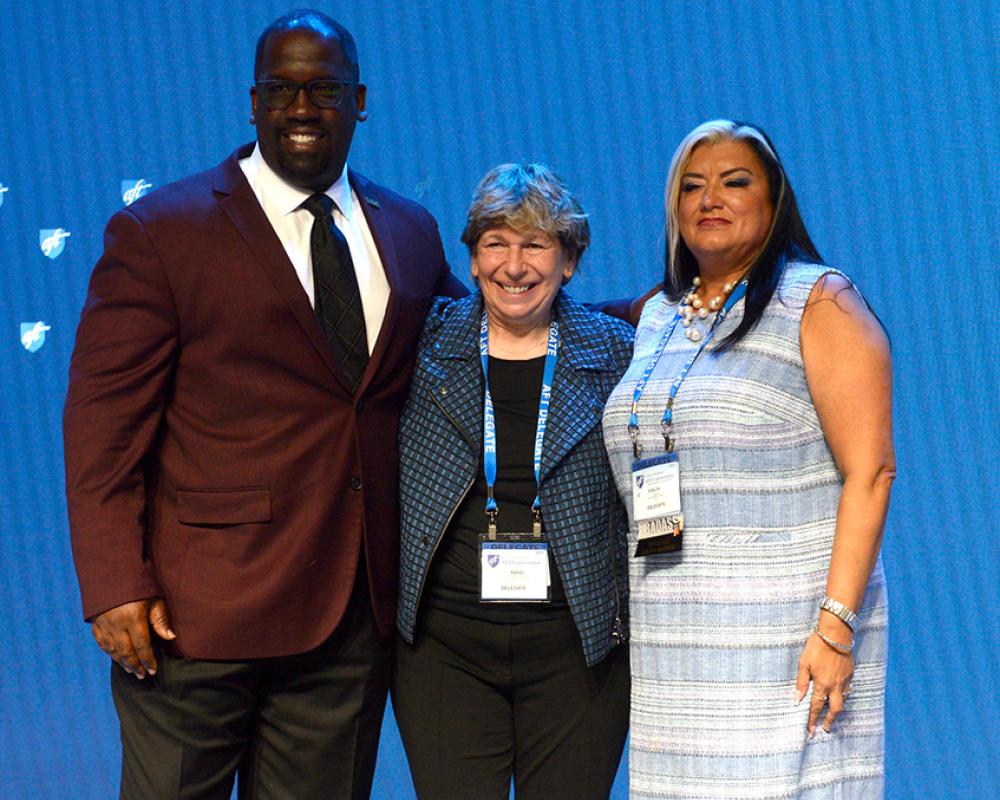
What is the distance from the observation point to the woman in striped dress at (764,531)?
2002 mm

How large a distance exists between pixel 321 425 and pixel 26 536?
1548 mm

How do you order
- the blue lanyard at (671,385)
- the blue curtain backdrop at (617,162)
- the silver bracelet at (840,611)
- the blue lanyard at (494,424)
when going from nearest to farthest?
1. the silver bracelet at (840,611)
2. the blue lanyard at (671,385)
3. the blue lanyard at (494,424)
4. the blue curtain backdrop at (617,162)

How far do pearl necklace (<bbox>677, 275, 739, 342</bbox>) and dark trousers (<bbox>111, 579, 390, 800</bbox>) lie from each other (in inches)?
29.1

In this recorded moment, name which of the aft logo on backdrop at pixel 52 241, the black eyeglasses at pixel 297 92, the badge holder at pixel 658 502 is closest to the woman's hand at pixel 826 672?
the badge holder at pixel 658 502

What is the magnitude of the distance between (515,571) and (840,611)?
0.54 meters

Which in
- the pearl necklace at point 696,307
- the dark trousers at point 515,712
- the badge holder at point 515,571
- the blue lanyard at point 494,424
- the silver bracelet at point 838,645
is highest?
the pearl necklace at point 696,307

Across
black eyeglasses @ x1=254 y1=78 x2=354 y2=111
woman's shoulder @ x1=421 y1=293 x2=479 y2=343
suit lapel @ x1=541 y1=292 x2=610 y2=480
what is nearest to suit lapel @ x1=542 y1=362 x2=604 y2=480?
suit lapel @ x1=541 y1=292 x2=610 y2=480

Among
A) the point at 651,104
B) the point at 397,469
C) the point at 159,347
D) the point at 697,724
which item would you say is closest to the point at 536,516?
the point at 397,469

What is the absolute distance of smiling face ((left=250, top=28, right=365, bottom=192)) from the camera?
7.30 ft

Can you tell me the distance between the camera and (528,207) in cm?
228

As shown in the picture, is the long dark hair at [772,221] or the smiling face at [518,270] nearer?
the long dark hair at [772,221]

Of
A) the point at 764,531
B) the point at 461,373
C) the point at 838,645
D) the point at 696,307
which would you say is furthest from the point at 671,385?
the point at 838,645

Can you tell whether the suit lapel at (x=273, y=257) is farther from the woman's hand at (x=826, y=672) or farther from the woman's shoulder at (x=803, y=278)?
the woman's hand at (x=826, y=672)

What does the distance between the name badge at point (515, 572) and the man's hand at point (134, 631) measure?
546 mm
